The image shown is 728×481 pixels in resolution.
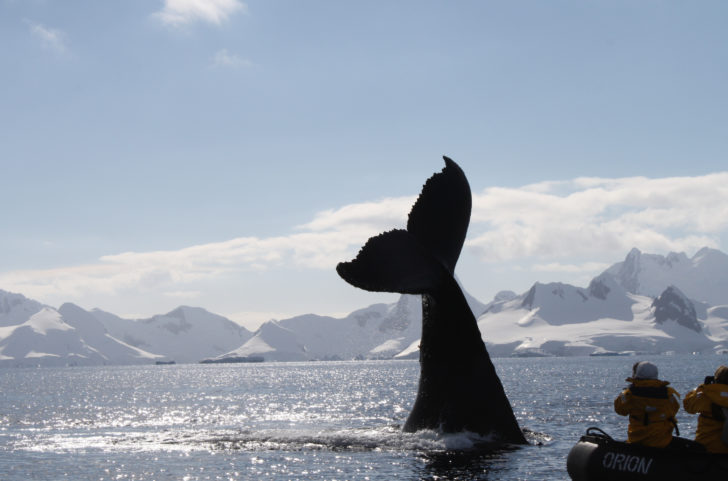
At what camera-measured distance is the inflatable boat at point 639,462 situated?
12258 millimetres

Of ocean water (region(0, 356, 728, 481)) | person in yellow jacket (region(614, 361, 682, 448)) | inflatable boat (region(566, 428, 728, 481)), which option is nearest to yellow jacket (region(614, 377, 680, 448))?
person in yellow jacket (region(614, 361, 682, 448))

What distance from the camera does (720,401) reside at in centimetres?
1178

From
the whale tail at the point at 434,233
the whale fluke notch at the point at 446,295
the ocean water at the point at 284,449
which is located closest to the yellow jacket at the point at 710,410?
the ocean water at the point at 284,449

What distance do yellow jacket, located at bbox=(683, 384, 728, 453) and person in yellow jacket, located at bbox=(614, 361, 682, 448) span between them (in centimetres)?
44

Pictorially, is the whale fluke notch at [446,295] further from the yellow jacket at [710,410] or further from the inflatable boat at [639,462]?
the yellow jacket at [710,410]

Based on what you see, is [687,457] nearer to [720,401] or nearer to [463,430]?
[720,401]

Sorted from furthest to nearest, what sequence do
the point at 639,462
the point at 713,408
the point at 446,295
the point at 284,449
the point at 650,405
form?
the point at 284,449 → the point at 446,295 → the point at 639,462 → the point at 650,405 → the point at 713,408

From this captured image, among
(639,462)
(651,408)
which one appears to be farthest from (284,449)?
(651,408)

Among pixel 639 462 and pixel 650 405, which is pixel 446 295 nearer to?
pixel 639 462

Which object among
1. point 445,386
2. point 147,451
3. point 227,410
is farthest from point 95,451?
point 227,410

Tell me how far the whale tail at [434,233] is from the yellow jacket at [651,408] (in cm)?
872

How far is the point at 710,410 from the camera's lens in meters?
12.1

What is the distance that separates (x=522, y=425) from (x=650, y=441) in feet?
66.7

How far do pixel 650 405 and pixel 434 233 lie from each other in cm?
959
